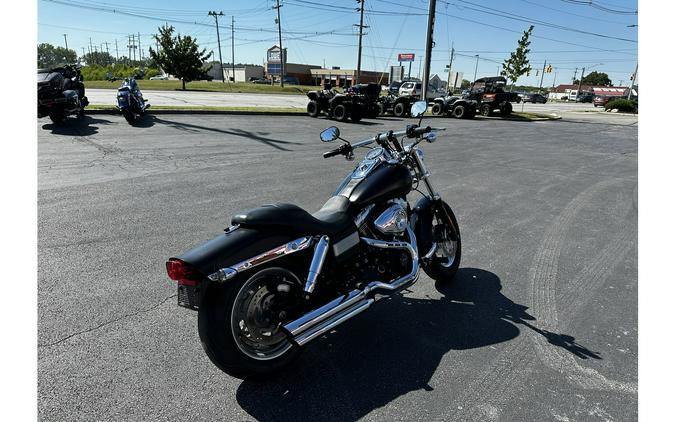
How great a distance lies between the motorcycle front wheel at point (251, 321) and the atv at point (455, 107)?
2371cm

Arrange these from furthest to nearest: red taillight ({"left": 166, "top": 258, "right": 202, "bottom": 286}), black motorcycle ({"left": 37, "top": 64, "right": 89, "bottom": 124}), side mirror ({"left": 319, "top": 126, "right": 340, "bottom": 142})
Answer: black motorcycle ({"left": 37, "top": 64, "right": 89, "bottom": 124}) → side mirror ({"left": 319, "top": 126, "right": 340, "bottom": 142}) → red taillight ({"left": 166, "top": 258, "right": 202, "bottom": 286})

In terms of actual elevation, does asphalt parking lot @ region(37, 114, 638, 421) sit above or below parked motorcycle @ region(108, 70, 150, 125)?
below

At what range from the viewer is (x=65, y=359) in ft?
8.70

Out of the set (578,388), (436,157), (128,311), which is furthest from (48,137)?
(578,388)

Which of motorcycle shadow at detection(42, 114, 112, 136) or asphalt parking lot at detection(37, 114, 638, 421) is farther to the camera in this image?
motorcycle shadow at detection(42, 114, 112, 136)

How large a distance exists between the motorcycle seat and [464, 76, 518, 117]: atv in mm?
25966

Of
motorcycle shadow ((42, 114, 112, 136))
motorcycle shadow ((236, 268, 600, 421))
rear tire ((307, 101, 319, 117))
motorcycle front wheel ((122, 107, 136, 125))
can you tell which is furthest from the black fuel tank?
rear tire ((307, 101, 319, 117))

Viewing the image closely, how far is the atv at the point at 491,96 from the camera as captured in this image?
26.2 meters

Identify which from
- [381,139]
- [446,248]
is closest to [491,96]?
[446,248]

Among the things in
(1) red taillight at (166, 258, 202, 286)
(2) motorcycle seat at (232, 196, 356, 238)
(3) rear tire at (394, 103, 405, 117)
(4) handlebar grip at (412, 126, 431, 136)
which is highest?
(3) rear tire at (394, 103, 405, 117)

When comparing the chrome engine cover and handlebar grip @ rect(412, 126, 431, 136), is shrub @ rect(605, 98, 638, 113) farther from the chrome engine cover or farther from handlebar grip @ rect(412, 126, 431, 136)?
the chrome engine cover

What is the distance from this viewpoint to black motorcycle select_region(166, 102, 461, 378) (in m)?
2.28

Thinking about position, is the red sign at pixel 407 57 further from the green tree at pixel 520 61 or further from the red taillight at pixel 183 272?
the red taillight at pixel 183 272
